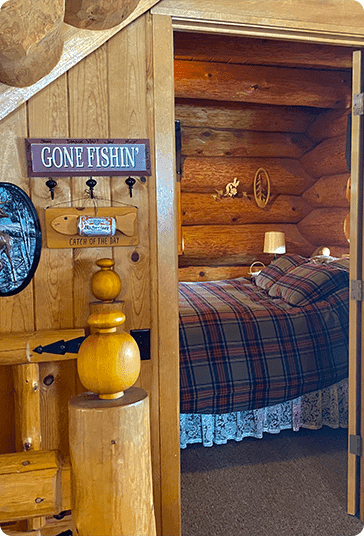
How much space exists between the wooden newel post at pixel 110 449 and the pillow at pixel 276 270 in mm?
3284

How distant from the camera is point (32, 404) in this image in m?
1.33

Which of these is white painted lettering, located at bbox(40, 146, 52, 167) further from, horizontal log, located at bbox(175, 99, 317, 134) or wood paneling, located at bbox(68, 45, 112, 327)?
horizontal log, located at bbox(175, 99, 317, 134)

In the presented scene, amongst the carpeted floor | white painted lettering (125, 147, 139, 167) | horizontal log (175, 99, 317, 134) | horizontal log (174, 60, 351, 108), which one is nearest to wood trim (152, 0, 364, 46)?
white painted lettering (125, 147, 139, 167)

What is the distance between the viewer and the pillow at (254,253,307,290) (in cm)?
401

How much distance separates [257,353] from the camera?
9.62ft

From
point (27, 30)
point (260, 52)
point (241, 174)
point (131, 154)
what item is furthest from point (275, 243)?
point (27, 30)

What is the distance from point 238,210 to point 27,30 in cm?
457

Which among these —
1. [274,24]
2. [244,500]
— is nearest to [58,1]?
[274,24]

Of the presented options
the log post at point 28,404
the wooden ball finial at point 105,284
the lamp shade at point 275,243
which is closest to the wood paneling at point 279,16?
the wooden ball finial at point 105,284

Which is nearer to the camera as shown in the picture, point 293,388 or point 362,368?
point 362,368

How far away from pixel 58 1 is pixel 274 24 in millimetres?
1119

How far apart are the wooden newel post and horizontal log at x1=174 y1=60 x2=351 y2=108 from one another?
4118 millimetres

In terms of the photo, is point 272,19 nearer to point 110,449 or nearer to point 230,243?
point 110,449

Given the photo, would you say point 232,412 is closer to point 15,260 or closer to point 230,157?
point 15,260
